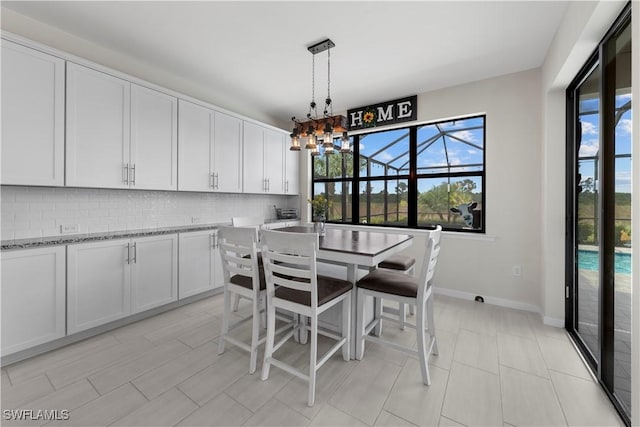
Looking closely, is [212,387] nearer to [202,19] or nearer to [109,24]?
[202,19]

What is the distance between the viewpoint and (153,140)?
2830mm

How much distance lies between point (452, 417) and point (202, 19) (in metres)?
3.36

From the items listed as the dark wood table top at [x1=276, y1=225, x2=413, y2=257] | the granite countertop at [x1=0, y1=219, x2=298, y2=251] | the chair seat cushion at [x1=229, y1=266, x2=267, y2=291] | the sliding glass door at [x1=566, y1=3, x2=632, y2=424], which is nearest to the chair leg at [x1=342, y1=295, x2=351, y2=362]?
the dark wood table top at [x1=276, y1=225, x2=413, y2=257]

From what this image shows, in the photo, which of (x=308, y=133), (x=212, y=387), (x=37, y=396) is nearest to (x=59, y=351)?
(x=37, y=396)

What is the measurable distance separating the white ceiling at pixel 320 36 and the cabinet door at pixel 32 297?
6.59 feet

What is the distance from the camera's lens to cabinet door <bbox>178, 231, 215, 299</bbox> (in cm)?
302

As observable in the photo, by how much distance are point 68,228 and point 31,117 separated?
101 centimetres

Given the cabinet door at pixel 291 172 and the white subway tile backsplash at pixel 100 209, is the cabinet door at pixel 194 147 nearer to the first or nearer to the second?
the white subway tile backsplash at pixel 100 209

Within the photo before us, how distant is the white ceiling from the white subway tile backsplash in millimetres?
1491

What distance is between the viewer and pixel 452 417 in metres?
1.48

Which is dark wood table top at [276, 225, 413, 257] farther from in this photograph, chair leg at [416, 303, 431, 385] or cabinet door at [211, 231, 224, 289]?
cabinet door at [211, 231, 224, 289]

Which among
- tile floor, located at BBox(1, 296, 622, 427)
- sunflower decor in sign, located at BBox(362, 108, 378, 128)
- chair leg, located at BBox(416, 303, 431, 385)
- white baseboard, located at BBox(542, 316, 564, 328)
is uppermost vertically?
sunflower decor in sign, located at BBox(362, 108, 378, 128)

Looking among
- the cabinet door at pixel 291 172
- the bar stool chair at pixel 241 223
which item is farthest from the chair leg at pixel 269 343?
the cabinet door at pixel 291 172

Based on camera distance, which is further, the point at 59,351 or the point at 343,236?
the point at 343,236
